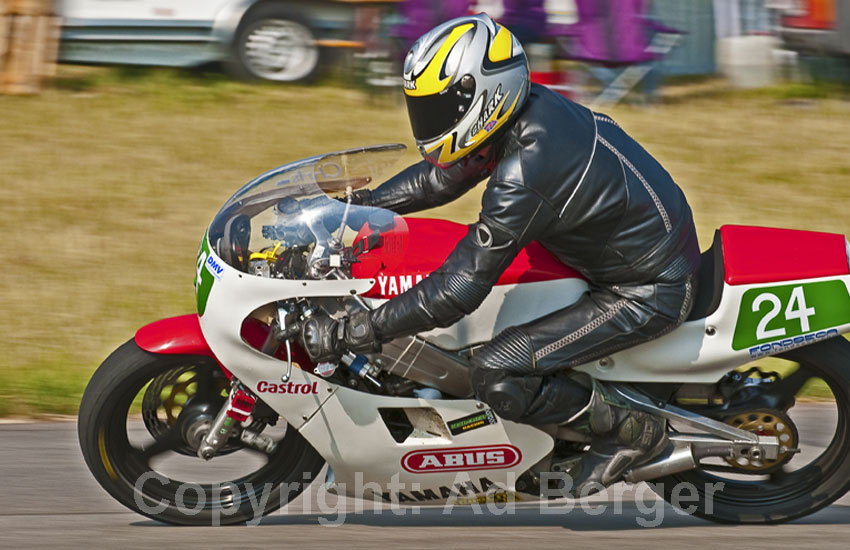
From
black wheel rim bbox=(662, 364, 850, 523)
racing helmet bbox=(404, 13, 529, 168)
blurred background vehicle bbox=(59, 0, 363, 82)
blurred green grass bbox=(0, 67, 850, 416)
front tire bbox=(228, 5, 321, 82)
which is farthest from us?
front tire bbox=(228, 5, 321, 82)

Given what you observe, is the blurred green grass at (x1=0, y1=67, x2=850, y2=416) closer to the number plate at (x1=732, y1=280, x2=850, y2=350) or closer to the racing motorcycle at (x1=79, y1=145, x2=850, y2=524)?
the racing motorcycle at (x1=79, y1=145, x2=850, y2=524)

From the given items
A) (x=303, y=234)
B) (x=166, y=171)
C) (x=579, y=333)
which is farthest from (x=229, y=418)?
(x=166, y=171)

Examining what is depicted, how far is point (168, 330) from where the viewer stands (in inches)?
169

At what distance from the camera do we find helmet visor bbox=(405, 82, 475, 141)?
3854mm

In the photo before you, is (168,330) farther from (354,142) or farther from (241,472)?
(354,142)

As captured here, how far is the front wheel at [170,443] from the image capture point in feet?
14.0

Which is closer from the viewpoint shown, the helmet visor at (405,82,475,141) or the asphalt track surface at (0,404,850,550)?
the helmet visor at (405,82,475,141)

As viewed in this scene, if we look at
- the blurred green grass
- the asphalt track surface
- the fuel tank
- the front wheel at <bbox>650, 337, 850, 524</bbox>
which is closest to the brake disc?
the front wheel at <bbox>650, 337, 850, 524</bbox>

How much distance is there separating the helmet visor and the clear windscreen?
1.29ft

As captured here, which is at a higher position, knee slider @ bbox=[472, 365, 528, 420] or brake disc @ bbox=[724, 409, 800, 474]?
knee slider @ bbox=[472, 365, 528, 420]

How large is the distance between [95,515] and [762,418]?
2541 mm

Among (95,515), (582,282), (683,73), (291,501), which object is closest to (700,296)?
(582,282)

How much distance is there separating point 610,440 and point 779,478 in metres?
0.77

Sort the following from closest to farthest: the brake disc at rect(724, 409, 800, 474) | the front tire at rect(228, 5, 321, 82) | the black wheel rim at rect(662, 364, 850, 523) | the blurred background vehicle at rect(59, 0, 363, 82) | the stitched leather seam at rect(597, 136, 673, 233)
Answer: the stitched leather seam at rect(597, 136, 673, 233)
the brake disc at rect(724, 409, 800, 474)
the black wheel rim at rect(662, 364, 850, 523)
the blurred background vehicle at rect(59, 0, 363, 82)
the front tire at rect(228, 5, 321, 82)
